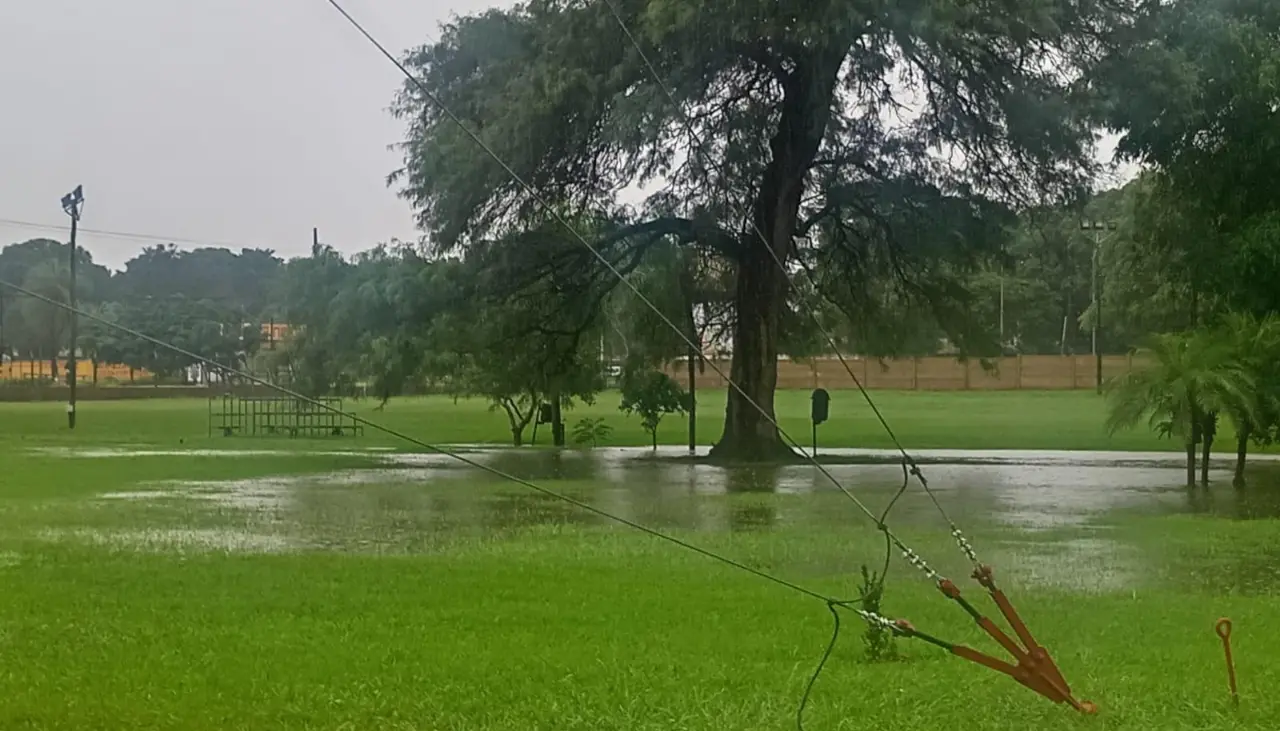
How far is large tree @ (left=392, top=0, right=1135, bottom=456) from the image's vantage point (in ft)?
48.5

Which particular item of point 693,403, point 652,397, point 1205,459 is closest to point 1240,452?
point 1205,459

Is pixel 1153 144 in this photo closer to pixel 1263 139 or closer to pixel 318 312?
pixel 1263 139

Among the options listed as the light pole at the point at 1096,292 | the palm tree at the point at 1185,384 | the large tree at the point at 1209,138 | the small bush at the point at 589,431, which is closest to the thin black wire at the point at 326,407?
the palm tree at the point at 1185,384

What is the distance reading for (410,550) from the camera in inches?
331

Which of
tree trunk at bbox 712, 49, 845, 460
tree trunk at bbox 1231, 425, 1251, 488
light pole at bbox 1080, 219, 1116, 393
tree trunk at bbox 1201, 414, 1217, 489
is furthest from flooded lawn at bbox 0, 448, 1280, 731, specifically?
tree trunk at bbox 712, 49, 845, 460

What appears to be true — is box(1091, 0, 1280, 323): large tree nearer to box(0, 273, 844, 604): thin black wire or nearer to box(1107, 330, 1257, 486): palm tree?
box(1107, 330, 1257, 486): palm tree

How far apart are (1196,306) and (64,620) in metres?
12.0

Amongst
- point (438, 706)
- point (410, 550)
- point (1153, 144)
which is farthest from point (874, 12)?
point (438, 706)

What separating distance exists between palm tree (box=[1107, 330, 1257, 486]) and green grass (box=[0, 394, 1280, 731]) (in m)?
2.00

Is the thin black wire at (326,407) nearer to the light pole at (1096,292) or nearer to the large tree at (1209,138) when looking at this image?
the light pole at (1096,292)

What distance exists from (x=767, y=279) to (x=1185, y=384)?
23.7ft

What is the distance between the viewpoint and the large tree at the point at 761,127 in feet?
48.5

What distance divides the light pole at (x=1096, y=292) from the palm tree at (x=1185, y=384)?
14.4 inches

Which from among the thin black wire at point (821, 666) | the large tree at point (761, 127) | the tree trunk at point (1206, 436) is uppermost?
the large tree at point (761, 127)
